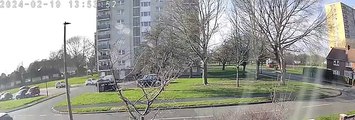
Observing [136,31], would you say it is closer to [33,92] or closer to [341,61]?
[33,92]

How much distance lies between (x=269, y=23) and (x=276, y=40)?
Result: 1.48 metres

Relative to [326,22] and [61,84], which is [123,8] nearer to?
[61,84]

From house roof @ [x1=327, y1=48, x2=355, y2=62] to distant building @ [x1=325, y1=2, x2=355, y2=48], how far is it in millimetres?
591

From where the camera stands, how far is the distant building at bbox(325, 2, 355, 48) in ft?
82.2

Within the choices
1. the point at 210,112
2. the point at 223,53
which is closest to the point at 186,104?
the point at 210,112

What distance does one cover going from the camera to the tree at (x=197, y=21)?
24297 millimetres

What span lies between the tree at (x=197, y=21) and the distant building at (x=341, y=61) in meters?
16.5

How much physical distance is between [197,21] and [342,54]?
20.6m

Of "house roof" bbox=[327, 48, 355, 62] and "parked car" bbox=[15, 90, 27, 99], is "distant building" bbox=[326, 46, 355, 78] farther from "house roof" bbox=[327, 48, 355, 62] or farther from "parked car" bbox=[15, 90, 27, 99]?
"parked car" bbox=[15, 90, 27, 99]

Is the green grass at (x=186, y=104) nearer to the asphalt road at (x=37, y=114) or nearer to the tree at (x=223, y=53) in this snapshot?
the asphalt road at (x=37, y=114)

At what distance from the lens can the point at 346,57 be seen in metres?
34.7

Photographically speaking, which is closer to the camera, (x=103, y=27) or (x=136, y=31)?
(x=136, y=31)

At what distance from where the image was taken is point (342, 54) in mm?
35531

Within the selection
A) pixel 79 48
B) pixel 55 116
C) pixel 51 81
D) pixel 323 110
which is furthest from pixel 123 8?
pixel 323 110
